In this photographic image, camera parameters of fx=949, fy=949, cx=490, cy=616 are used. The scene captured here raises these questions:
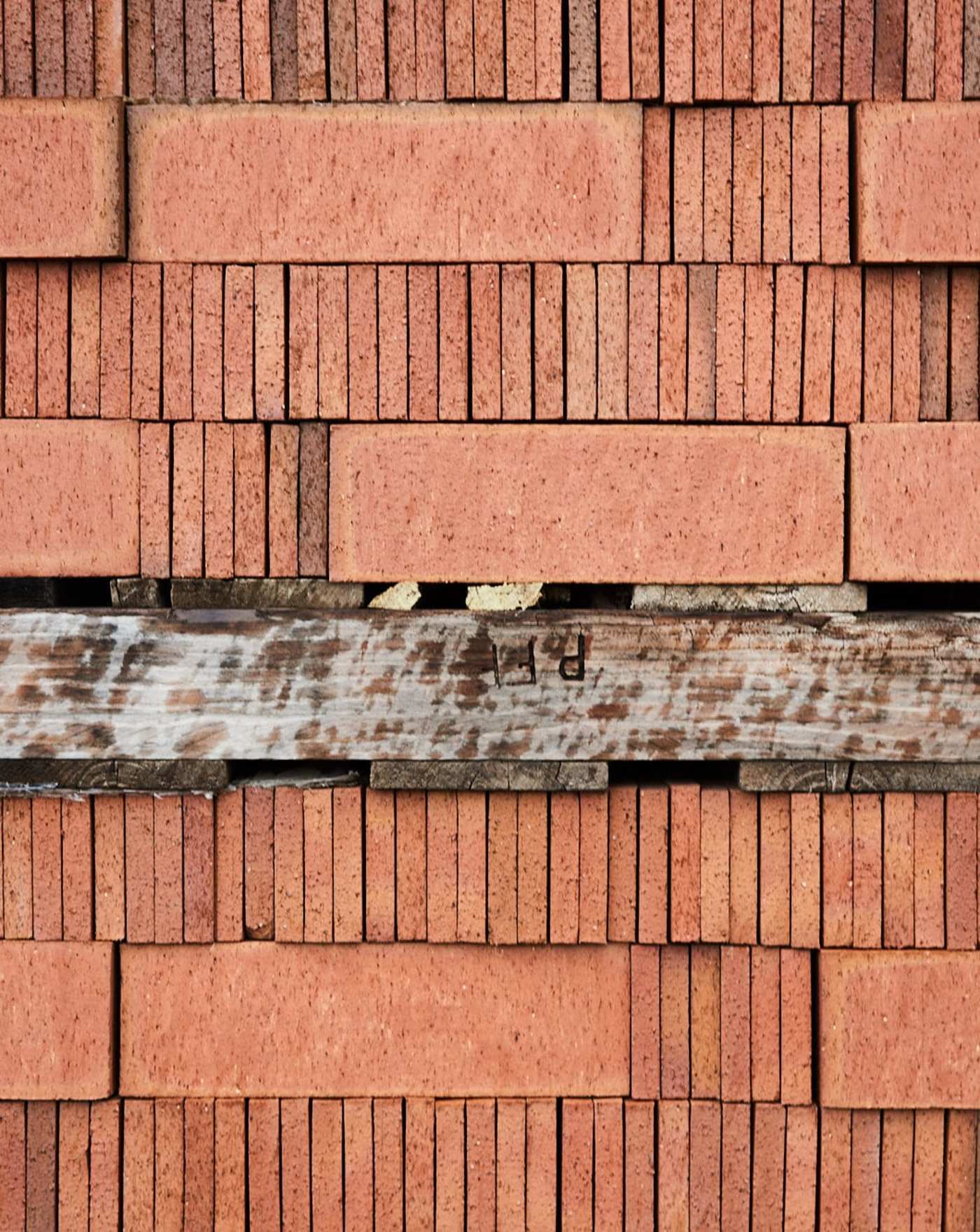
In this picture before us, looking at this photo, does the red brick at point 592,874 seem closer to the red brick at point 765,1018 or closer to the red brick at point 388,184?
the red brick at point 765,1018

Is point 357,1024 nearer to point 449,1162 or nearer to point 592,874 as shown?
point 449,1162

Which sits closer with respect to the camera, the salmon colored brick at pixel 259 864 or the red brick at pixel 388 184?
the red brick at pixel 388 184

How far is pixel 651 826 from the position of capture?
2428 mm

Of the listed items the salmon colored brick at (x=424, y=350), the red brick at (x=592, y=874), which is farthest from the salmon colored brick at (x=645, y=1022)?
the salmon colored brick at (x=424, y=350)

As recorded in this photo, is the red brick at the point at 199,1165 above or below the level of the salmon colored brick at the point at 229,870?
below

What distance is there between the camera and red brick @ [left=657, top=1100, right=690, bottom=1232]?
8.04 feet

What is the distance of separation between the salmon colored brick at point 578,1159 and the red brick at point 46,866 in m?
1.40

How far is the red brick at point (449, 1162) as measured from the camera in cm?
245

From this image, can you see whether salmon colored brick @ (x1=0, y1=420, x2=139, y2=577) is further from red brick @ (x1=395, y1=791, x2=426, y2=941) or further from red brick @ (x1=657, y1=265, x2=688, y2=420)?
red brick @ (x1=657, y1=265, x2=688, y2=420)

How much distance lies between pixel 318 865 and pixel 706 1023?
108 cm

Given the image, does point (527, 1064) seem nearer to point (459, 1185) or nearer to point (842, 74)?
point (459, 1185)

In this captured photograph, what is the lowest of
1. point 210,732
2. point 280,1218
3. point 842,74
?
point 280,1218

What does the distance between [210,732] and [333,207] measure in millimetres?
1337

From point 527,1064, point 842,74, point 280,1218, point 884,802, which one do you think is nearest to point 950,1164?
point 884,802
